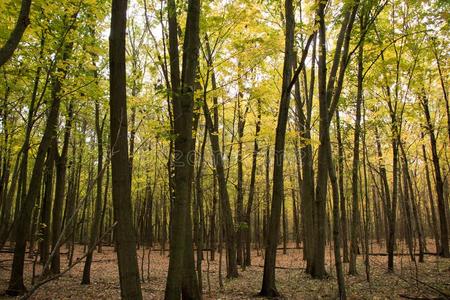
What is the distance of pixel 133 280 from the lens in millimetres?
3422

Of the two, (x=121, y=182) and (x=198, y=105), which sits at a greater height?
(x=198, y=105)

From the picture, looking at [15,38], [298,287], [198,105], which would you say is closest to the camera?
[15,38]

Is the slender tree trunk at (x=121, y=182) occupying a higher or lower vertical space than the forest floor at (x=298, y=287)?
higher

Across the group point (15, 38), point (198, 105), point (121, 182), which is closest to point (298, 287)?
point (198, 105)

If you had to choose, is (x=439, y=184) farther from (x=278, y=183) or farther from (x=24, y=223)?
(x=24, y=223)

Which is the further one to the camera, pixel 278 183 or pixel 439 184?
pixel 439 184

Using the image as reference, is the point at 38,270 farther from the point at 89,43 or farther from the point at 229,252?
the point at 89,43

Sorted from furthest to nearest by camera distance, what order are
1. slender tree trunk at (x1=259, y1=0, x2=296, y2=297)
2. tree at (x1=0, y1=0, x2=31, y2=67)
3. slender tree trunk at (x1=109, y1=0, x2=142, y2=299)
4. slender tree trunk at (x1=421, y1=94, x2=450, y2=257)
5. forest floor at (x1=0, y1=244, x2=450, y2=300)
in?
slender tree trunk at (x1=421, y1=94, x2=450, y2=257) → forest floor at (x1=0, y1=244, x2=450, y2=300) → slender tree trunk at (x1=259, y1=0, x2=296, y2=297) → slender tree trunk at (x1=109, y1=0, x2=142, y2=299) → tree at (x1=0, y1=0, x2=31, y2=67)

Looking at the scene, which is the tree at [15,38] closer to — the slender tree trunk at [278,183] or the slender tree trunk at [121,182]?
the slender tree trunk at [121,182]

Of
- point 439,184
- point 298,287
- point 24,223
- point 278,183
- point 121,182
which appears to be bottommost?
point 298,287

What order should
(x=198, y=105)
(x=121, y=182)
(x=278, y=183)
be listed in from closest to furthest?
(x=121, y=182), (x=198, y=105), (x=278, y=183)

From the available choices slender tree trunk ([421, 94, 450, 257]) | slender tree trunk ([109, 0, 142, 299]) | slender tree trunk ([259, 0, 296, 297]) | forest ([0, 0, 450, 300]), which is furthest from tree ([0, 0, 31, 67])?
slender tree trunk ([421, 94, 450, 257])

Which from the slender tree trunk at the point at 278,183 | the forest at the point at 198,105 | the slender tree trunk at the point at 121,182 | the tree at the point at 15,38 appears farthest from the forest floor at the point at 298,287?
the tree at the point at 15,38

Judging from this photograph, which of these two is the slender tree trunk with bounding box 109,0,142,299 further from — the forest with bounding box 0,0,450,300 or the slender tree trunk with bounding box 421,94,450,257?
the slender tree trunk with bounding box 421,94,450,257
